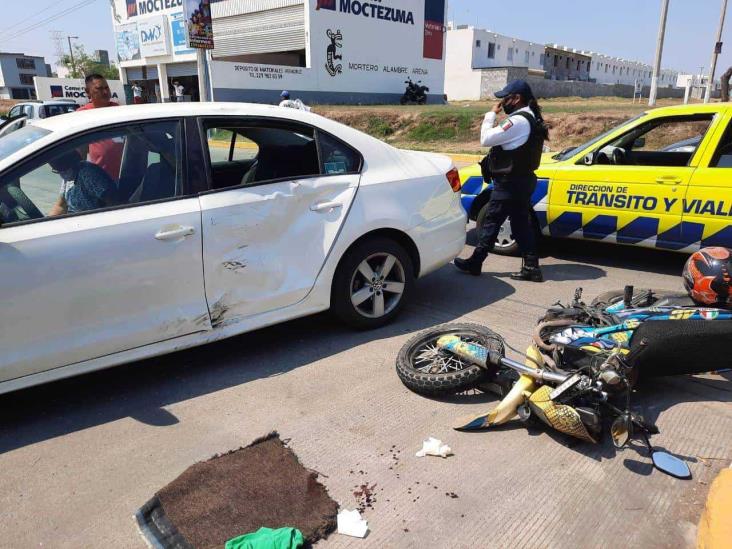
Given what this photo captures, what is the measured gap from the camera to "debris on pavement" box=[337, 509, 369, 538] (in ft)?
7.68

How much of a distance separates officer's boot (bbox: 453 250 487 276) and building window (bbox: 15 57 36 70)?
118 m

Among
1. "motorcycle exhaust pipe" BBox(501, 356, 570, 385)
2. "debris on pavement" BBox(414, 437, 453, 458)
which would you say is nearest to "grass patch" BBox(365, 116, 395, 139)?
"motorcycle exhaust pipe" BBox(501, 356, 570, 385)

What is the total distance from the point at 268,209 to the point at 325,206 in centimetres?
42

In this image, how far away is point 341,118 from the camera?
26.5 meters

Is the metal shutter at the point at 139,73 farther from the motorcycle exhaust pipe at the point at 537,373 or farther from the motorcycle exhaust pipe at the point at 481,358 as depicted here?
the motorcycle exhaust pipe at the point at 537,373

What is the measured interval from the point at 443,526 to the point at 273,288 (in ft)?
6.19

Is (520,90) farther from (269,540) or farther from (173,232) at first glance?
(269,540)

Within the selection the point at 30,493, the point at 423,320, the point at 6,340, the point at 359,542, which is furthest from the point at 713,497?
the point at 6,340

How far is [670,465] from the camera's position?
8.77 feet

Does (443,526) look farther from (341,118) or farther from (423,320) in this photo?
(341,118)

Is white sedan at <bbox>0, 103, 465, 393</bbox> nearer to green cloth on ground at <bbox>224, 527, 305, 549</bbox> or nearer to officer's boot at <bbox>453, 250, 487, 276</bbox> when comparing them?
officer's boot at <bbox>453, 250, 487, 276</bbox>

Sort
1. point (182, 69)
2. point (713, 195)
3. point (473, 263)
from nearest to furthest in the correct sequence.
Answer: point (713, 195) → point (473, 263) → point (182, 69)

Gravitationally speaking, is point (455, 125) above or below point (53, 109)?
below

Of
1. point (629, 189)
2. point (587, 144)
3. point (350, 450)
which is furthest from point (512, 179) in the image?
point (350, 450)
